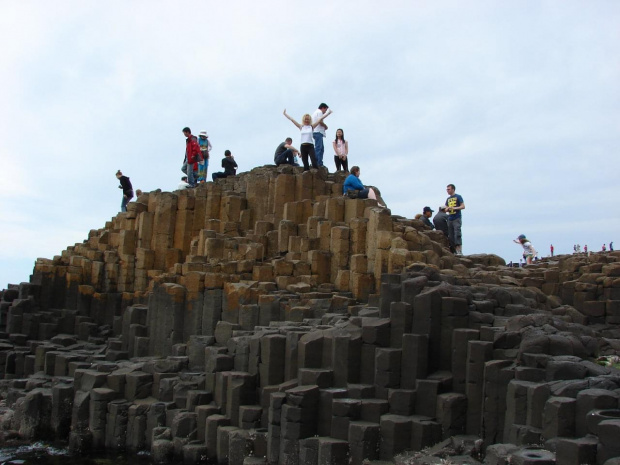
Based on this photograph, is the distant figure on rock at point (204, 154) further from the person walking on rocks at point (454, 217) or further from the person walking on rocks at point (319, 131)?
the person walking on rocks at point (454, 217)

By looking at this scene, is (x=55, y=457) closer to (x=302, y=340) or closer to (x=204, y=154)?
(x=302, y=340)

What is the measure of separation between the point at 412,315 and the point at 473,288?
A: 5.97 feet

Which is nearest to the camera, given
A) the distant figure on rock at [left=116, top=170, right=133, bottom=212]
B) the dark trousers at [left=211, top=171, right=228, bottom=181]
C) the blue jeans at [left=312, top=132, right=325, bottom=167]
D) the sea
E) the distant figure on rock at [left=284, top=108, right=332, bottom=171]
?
the sea

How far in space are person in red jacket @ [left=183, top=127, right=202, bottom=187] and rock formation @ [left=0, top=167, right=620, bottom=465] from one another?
1088mm

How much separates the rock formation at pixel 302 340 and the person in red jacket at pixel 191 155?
3.57ft

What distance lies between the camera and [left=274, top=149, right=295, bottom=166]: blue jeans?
27477 millimetres

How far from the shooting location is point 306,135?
25.1 m

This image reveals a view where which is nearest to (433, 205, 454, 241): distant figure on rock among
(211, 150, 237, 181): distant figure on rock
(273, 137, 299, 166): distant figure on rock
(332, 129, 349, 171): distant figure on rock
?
(332, 129, 349, 171): distant figure on rock

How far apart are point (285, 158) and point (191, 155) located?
12.2 ft

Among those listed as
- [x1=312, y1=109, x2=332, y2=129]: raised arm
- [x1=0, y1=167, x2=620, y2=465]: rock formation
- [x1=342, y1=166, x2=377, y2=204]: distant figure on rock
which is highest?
[x1=312, y1=109, x2=332, y2=129]: raised arm

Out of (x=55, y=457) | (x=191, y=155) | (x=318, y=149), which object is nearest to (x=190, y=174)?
(x=191, y=155)

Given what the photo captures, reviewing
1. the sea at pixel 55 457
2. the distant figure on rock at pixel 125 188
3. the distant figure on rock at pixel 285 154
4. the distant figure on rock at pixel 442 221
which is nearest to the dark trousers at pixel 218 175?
the distant figure on rock at pixel 285 154

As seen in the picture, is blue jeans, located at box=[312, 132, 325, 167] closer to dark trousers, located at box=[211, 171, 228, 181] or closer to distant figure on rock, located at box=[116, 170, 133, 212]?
dark trousers, located at box=[211, 171, 228, 181]

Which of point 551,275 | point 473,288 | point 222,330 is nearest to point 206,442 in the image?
point 222,330
